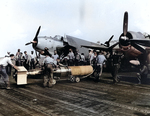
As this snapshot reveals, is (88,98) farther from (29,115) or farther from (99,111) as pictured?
(29,115)

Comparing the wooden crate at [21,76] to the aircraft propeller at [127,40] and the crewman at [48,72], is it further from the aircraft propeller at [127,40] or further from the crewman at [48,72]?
the aircraft propeller at [127,40]

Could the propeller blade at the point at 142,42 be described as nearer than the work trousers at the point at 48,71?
No

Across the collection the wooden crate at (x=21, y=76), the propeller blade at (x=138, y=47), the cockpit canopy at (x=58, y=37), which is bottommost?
the wooden crate at (x=21, y=76)

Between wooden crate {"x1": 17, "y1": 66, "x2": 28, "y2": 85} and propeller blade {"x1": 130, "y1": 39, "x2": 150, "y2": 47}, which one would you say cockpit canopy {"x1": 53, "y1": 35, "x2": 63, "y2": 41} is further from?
wooden crate {"x1": 17, "y1": 66, "x2": 28, "y2": 85}

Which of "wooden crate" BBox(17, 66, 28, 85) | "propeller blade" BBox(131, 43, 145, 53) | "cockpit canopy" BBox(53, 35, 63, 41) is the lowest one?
"wooden crate" BBox(17, 66, 28, 85)

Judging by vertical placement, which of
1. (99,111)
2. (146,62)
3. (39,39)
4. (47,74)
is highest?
(39,39)

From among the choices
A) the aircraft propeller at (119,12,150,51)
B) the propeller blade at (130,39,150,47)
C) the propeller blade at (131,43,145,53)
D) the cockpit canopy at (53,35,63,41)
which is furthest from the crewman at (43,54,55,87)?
the cockpit canopy at (53,35,63,41)

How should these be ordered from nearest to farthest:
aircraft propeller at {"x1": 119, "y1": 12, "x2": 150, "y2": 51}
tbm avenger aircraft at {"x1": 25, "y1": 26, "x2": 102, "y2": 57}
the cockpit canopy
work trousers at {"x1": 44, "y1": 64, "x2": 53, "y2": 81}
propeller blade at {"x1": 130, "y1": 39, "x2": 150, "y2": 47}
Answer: work trousers at {"x1": 44, "y1": 64, "x2": 53, "y2": 81} → propeller blade at {"x1": 130, "y1": 39, "x2": 150, "y2": 47} → aircraft propeller at {"x1": 119, "y1": 12, "x2": 150, "y2": 51} → tbm avenger aircraft at {"x1": 25, "y1": 26, "x2": 102, "y2": 57} → the cockpit canopy

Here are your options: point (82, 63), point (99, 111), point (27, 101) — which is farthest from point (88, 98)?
point (82, 63)

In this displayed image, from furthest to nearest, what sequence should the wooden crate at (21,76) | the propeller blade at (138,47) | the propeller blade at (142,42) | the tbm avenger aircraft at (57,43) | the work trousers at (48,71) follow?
the tbm avenger aircraft at (57,43) < the propeller blade at (138,47) < the propeller blade at (142,42) < the work trousers at (48,71) < the wooden crate at (21,76)

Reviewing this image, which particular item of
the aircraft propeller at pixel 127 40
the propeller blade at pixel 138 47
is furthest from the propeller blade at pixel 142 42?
the propeller blade at pixel 138 47

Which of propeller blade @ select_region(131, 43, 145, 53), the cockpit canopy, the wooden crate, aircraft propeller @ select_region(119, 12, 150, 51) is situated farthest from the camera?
the cockpit canopy

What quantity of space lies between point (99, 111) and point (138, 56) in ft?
32.7

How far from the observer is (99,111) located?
4.86 meters
